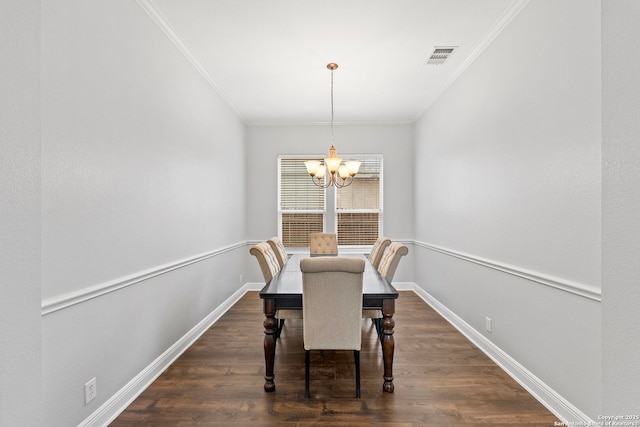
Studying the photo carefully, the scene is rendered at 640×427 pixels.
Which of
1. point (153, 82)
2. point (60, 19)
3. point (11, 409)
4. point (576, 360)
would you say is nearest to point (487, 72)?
point (576, 360)

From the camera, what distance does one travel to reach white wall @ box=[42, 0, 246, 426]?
165 cm

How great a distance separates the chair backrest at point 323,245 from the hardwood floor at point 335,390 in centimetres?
160

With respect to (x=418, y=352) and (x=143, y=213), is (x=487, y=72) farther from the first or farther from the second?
(x=143, y=213)

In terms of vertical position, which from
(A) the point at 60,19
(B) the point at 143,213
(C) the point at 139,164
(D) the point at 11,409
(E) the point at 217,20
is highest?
(E) the point at 217,20

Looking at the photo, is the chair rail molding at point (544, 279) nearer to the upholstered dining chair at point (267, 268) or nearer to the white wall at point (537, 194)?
the white wall at point (537, 194)

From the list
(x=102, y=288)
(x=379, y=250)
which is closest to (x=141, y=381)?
(x=102, y=288)

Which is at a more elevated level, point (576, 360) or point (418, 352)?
point (576, 360)

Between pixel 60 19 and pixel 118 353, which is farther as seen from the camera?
pixel 118 353

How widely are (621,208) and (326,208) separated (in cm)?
504

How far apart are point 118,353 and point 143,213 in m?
0.99

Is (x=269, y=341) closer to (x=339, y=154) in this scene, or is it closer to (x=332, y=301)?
(x=332, y=301)

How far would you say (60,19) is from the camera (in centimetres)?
169

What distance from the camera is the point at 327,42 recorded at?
9.98 feet

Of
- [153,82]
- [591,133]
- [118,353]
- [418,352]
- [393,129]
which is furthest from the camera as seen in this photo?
[393,129]
